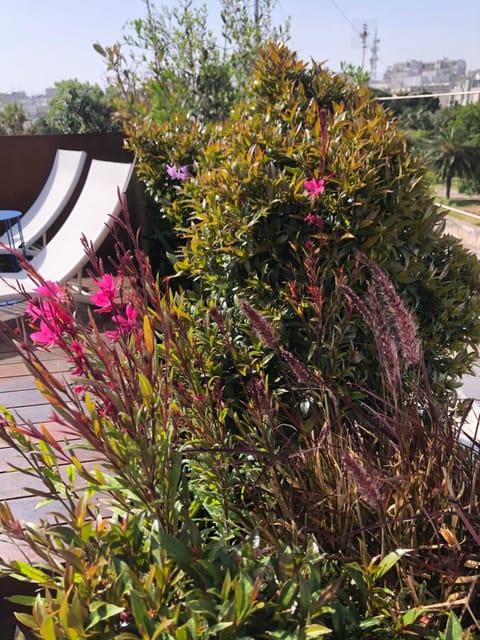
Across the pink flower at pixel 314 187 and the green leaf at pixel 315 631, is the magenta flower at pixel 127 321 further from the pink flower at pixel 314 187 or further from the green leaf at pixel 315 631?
the pink flower at pixel 314 187

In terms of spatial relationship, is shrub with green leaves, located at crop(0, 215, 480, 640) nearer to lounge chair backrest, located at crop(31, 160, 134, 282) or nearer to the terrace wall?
lounge chair backrest, located at crop(31, 160, 134, 282)

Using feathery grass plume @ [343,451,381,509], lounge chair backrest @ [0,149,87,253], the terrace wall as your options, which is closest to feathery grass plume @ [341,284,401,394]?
feathery grass plume @ [343,451,381,509]

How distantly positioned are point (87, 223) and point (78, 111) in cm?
1861

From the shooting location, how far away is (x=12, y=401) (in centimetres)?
255

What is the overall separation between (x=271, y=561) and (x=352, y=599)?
0.86ft

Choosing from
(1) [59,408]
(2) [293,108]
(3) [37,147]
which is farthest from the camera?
(3) [37,147]

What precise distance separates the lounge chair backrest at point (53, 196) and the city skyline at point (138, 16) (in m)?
2.11

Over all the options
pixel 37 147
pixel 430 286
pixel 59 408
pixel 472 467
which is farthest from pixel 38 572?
pixel 37 147

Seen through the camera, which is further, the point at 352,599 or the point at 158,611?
the point at 352,599

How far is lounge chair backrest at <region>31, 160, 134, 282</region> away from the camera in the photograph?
3.91 metres

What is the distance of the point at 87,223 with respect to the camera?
4.35m

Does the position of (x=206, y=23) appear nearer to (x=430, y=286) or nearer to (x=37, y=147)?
(x=37, y=147)

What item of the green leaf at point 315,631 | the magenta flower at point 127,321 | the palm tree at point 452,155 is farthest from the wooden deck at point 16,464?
the palm tree at point 452,155

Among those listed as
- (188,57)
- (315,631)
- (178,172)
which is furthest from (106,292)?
(188,57)
